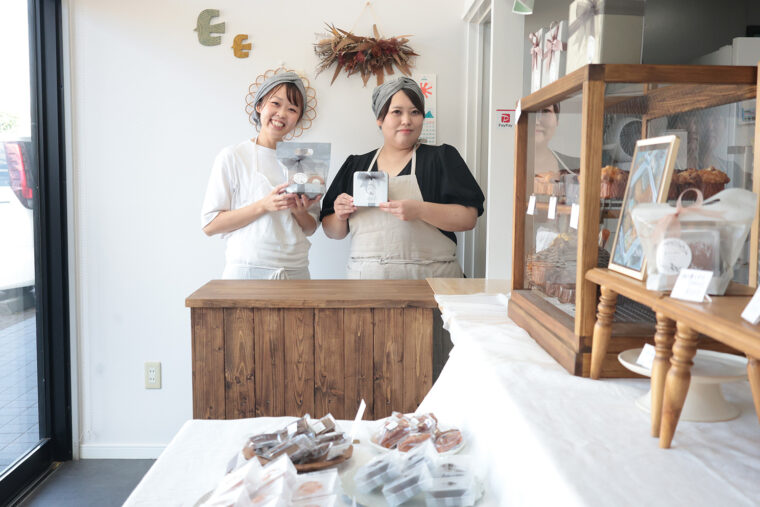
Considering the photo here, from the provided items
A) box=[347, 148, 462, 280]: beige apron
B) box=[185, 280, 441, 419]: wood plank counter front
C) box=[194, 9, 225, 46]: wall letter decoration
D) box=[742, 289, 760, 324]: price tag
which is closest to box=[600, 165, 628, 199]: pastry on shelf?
box=[742, 289, 760, 324]: price tag

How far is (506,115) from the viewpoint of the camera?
2.83m

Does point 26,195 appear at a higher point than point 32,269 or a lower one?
higher

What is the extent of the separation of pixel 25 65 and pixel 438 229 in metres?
2.14

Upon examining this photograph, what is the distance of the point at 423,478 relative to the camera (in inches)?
44.7

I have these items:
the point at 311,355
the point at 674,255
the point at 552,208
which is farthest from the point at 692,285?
the point at 311,355

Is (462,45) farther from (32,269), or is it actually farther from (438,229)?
(32,269)

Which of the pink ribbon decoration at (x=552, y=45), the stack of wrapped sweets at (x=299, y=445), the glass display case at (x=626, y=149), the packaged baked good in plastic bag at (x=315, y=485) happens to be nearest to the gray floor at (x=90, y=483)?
the stack of wrapped sweets at (x=299, y=445)

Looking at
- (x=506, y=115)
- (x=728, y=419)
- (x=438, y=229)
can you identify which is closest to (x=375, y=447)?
(x=728, y=419)

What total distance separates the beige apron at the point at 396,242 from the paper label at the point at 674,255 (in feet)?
6.07

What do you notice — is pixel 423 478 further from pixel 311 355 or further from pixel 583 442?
pixel 311 355

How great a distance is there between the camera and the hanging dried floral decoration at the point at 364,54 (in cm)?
333

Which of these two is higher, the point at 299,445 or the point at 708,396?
the point at 708,396

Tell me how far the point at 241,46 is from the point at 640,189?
278 cm

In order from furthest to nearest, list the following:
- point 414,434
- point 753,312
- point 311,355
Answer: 1. point 311,355
2. point 414,434
3. point 753,312
